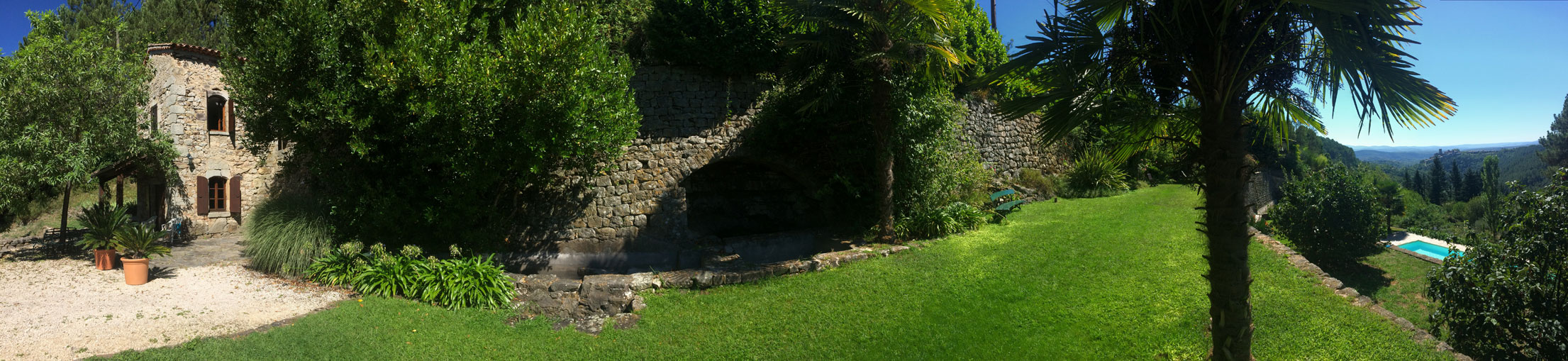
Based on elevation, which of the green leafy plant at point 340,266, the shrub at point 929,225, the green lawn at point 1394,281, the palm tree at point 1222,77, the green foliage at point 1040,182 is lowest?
Answer: the green lawn at point 1394,281

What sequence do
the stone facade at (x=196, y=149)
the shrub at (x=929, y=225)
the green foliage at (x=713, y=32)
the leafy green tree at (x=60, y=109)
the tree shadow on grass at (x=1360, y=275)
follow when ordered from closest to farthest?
the leafy green tree at (x=60, y=109)
the shrub at (x=929, y=225)
the green foliage at (x=713, y=32)
the tree shadow on grass at (x=1360, y=275)
the stone facade at (x=196, y=149)

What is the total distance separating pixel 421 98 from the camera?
7.43 m

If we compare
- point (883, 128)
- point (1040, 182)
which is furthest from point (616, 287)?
point (1040, 182)

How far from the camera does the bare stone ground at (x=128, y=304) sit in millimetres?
5504

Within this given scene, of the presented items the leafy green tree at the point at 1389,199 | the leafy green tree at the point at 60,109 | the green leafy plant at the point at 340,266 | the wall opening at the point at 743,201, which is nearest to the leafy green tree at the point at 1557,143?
the leafy green tree at the point at 1389,199

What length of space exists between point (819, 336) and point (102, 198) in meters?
14.9

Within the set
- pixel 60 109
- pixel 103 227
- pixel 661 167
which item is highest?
pixel 60 109

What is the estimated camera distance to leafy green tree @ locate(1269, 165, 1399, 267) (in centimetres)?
1180

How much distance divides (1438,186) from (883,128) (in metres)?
32.3

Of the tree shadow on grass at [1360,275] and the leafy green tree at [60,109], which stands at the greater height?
the leafy green tree at [60,109]

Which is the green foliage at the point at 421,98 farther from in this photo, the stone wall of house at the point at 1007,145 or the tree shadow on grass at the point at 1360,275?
the tree shadow on grass at the point at 1360,275

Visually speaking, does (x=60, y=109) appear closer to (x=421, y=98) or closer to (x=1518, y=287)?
(x=421, y=98)

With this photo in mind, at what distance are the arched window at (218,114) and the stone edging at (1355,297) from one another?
64.4ft

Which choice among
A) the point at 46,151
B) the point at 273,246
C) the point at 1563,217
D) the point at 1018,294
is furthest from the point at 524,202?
the point at 1563,217
